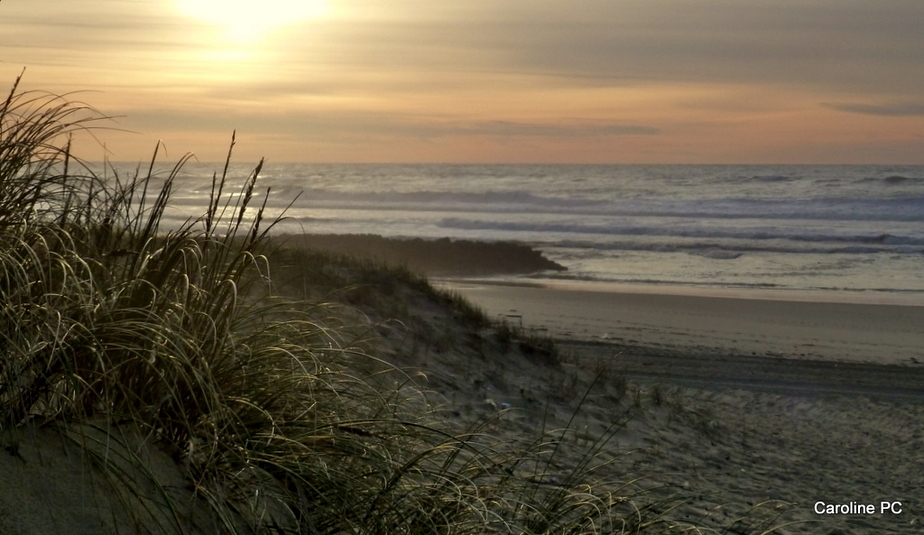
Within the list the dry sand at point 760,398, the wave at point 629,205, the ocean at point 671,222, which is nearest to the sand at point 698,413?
the dry sand at point 760,398

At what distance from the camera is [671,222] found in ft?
114

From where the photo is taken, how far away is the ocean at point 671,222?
21016mm

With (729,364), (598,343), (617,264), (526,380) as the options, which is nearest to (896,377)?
(729,364)

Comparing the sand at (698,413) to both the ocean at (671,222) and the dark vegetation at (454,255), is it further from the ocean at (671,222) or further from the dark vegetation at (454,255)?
the dark vegetation at (454,255)

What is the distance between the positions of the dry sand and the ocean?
129 inches

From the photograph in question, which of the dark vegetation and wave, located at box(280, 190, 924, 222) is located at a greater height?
wave, located at box(280, 190, 924, 222)

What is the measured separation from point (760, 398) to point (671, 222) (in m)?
26.0

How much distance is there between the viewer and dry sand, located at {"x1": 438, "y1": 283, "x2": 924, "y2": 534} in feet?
20.3

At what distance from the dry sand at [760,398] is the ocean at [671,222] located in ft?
10.7

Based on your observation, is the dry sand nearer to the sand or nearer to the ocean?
the sand

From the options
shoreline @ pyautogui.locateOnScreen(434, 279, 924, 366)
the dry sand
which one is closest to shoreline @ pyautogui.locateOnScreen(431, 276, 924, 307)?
shoreline @ pyautogui.locateOnScreen(434, 279, 924, 366)

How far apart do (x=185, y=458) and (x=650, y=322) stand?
12008 millimetres

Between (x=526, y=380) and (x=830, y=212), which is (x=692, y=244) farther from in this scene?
(x=526, y=380)

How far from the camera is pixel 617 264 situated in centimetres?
2325
